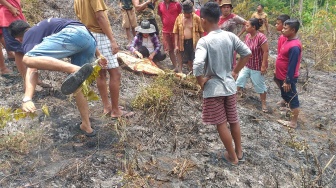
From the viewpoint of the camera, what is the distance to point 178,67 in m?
6.01

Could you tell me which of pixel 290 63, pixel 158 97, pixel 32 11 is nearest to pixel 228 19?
pixel 290 63

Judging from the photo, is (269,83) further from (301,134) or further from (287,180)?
(287,180)

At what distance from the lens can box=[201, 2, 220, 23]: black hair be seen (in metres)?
3.12

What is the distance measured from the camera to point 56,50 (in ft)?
9.85

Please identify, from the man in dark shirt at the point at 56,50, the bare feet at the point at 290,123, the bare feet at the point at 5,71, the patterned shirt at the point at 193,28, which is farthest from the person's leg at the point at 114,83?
the bare feet at the point at 290,123

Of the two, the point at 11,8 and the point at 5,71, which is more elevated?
the point at 11,8

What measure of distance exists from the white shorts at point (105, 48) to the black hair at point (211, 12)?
1151 mm

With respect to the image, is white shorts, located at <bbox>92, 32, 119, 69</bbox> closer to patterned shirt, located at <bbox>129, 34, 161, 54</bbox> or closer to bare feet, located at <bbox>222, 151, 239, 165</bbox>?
bare feet, located at <bbox>222, 151, 239, 165</bbox>

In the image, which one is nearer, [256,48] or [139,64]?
[256,48]

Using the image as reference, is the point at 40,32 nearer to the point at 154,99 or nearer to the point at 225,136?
the point at 154,99

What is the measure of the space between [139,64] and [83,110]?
7.96 feet

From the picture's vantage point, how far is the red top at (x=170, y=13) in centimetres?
586

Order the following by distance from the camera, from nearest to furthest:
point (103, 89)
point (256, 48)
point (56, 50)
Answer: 1. point (56, 50)
2. point (103, 89)
3. point (256, 48)

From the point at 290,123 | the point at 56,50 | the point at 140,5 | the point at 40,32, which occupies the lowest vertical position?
the point at 290,123
